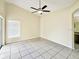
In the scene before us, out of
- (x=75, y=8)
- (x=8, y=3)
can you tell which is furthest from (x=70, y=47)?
(x=8, y=3)

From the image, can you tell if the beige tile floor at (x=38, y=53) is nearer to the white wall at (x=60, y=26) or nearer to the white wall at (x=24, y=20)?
the white wall at (x=60, y=26)

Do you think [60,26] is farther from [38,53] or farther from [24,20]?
[24,20]

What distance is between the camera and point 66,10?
17.2ft

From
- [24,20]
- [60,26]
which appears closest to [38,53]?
[60,26]

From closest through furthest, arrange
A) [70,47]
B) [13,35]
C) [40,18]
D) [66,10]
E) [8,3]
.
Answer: [70,47] → [66,10] → [8,3] → [13,35] → [40,18]

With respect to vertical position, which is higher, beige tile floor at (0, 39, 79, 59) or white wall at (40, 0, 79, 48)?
white wall at (40, 0, 79, 48)

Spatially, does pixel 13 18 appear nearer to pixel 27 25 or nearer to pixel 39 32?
pixel 27 25

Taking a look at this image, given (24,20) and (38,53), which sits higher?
(24,20)

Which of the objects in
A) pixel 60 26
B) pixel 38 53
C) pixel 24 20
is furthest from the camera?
pixel 24 20

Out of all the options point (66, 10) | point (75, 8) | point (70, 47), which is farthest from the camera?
point (66, 10)

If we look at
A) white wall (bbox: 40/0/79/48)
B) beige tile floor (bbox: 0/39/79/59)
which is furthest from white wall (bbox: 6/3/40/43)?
beige tile floor (bbox: 0/39/79/59)

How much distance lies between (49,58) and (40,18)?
6020mm

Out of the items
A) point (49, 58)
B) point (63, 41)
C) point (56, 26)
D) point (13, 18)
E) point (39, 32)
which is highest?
point (13, 18)

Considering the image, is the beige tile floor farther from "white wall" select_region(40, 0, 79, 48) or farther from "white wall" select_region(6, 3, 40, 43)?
"white wall" select_region(6, 3, 40, 43)
